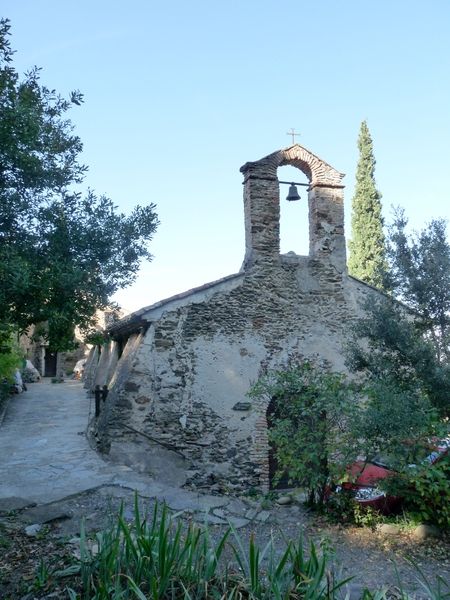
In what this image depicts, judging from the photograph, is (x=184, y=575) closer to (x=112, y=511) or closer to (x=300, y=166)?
(x=112, y=511)

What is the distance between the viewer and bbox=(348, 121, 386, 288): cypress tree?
22.9m

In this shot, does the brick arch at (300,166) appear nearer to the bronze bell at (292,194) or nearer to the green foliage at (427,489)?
the bronze bell at (292,194)

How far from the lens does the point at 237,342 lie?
31.6 ft

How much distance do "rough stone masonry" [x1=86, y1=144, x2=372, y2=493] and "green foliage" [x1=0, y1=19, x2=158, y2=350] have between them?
3.87m

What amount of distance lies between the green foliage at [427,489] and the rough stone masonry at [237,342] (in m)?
3.62

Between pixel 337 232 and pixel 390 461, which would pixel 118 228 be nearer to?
pixel 390 461

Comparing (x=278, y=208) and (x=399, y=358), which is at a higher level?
(x=278, y=208)

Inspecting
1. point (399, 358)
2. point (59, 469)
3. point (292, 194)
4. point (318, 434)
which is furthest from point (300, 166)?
point (59, 469)

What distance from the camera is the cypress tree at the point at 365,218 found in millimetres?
22938

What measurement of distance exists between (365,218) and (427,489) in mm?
18906

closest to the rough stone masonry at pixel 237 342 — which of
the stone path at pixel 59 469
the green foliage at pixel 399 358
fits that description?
the stone path at pixel 59 469

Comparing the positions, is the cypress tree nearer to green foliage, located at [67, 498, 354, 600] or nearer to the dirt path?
the dirt path

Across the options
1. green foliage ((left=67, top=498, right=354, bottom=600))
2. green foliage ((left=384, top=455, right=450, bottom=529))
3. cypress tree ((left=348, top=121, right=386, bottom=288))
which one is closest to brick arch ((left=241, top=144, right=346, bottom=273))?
green foliage ((left=384, top=455, right=450, bottom=529))

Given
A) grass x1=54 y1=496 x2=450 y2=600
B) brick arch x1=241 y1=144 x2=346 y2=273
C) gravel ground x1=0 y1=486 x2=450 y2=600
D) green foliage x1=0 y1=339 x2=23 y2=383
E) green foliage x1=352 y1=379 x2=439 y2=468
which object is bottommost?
gravel ground x1=0 y1=486 x2=450 y2=600
